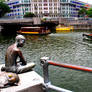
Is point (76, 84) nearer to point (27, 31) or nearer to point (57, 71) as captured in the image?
point (57, 71)

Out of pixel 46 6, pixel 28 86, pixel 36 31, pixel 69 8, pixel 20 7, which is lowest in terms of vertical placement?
pixel 36 31

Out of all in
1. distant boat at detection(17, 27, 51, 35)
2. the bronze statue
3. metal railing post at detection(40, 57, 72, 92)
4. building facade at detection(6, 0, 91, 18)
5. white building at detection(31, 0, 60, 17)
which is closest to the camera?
metal railing post at detection(40, 57, 72, 92)

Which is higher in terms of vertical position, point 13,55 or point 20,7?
point 20,7

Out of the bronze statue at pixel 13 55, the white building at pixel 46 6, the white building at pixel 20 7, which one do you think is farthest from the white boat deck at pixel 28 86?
the white building at pixel 46 6

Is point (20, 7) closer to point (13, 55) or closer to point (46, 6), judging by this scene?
point (46, 6)

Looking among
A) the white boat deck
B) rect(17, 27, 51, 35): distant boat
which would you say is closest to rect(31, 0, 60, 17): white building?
rect(17, 27, 51, 35): distant boat

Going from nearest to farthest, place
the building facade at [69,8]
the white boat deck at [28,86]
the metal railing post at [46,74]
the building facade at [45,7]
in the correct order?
1. the metal railing post at [46,74]
2. the white boat deck at [28,86]
3. the building facade at [45,7]
4. the building facade at [69,8]

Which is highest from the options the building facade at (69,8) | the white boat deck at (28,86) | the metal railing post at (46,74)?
the building facade at (69,8)

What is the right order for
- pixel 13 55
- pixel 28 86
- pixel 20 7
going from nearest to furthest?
pixel 28 86 → pixel 13 55 → pixel 20 7

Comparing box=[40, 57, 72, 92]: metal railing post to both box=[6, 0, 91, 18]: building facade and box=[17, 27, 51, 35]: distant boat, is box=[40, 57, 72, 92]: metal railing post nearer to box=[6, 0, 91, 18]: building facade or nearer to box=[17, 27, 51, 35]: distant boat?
box=[17, 27, 51, 35]: distant boat

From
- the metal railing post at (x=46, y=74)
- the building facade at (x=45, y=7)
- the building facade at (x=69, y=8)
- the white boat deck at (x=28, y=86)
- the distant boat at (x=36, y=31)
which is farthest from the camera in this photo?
the building facade at (x=69, y=8)

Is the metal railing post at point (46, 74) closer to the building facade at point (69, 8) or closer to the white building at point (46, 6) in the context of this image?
the white building at point (46, 6)

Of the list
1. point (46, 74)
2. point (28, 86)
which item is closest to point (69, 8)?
point (28, 86)

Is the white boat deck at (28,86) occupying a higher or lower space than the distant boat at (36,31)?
higher
